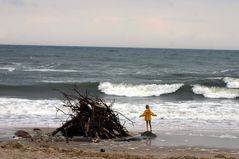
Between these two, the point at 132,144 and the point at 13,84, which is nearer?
the point at 132,144

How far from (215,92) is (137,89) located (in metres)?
5.55

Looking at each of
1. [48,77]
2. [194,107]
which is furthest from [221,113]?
[48,77]

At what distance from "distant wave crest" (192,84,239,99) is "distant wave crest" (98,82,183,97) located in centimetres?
159

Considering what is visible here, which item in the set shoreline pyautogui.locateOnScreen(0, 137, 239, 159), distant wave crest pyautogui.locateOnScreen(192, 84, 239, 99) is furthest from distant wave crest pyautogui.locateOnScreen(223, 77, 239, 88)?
shoreline pyautogui.locateOnScreen(0, 137, 239, 159)

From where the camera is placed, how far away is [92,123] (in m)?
14.6

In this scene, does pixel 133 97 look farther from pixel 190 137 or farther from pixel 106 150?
pixel 106 150

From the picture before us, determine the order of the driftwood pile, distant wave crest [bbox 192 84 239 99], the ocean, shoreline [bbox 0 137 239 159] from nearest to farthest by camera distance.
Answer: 1. shoreline [bbox 0 137 239 159]
2. the driftwood pile
3. the ocean
4. distant wave crest [bbox 192 84 239 99]

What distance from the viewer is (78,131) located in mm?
14992

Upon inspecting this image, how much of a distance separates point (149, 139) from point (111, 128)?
1335 mm

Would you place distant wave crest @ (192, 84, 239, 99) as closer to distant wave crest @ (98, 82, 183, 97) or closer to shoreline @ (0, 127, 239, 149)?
distant wave crest @ (98, 82, 183, 97)

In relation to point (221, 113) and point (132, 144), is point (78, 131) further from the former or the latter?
point (221, 113)

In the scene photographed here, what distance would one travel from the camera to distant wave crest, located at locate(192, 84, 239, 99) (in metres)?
30.5

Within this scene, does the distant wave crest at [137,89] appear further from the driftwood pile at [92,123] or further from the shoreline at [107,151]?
the shoreline at [107,151]

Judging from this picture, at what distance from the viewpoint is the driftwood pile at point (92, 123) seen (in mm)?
14586
